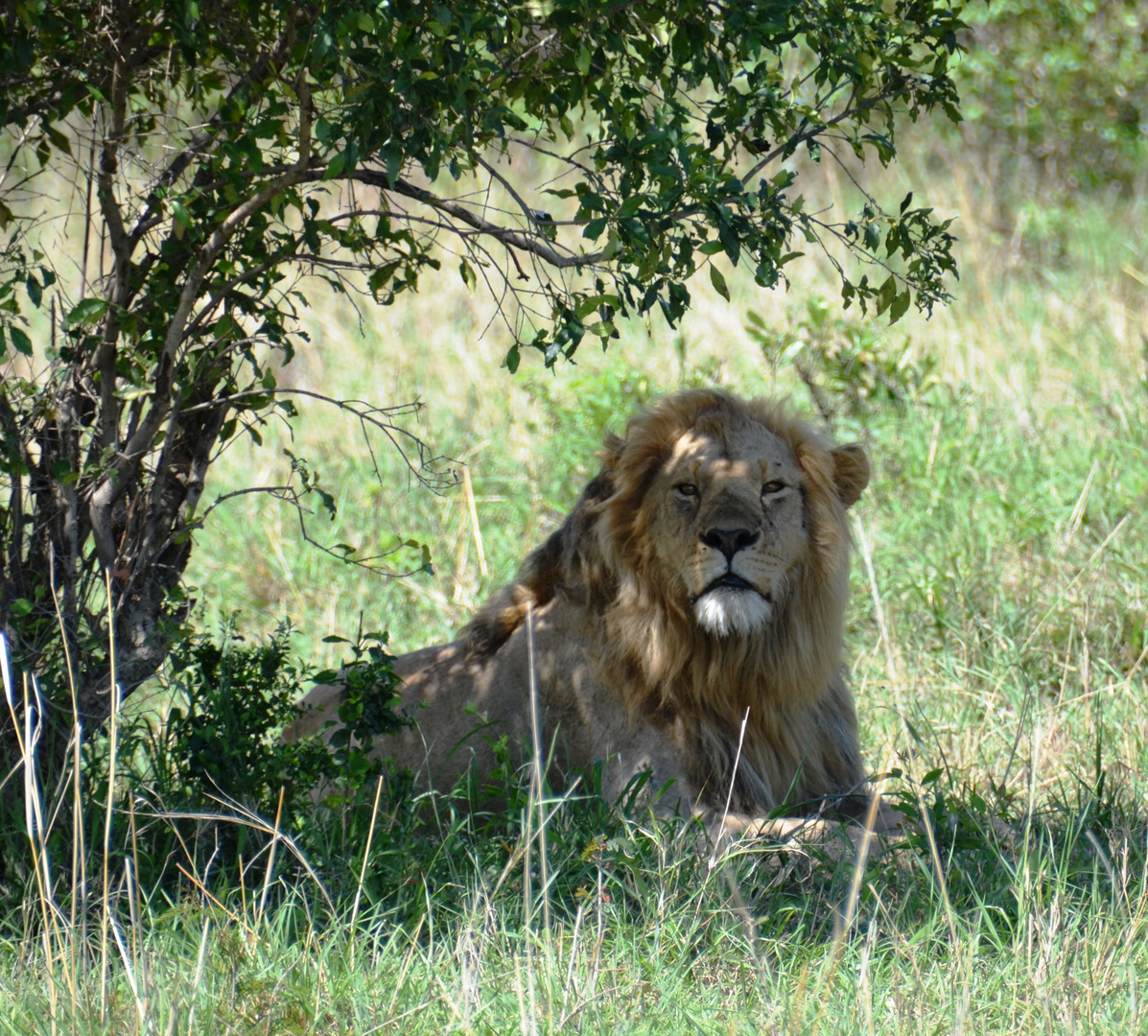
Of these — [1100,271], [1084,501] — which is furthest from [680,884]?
[1100,271]

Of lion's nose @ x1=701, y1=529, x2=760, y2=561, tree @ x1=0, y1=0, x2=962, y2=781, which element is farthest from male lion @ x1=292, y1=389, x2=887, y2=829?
tree @ x1=0, y1=0, x2=962, y2=781

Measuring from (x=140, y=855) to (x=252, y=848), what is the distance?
28 centimetres

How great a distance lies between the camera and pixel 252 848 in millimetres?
3535

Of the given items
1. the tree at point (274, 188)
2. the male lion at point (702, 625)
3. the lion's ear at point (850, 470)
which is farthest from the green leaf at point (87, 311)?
the lion's ear at point (850, 470)

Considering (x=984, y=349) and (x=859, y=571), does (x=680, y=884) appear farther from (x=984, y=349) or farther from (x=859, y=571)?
(x=984, y=349)

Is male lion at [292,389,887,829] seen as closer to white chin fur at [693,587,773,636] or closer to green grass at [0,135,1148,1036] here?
white chin fur at [693,587,773,636]

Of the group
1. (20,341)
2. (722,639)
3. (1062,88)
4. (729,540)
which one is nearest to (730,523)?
(729,540)

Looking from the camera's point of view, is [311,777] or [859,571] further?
[859,571]

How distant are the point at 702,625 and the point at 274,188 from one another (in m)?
1.58

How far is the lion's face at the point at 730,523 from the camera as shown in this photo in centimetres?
350

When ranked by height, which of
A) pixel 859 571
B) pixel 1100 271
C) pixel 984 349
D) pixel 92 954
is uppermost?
pixel 1100 271

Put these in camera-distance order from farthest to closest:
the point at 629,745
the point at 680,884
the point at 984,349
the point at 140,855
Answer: the point at 984,349 → the point at 629,745 → the point at 140,855 → the point at 680,884

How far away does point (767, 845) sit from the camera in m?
3.39

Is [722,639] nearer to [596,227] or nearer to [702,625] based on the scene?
[702,625]
